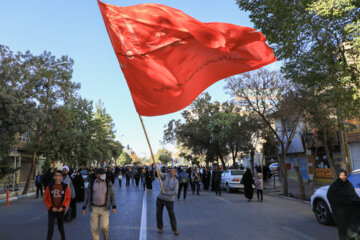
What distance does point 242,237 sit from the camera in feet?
22.1

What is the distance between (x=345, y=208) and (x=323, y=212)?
2700 mm

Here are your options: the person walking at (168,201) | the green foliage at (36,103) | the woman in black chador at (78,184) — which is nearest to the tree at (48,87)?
the green foliage at (36,103)

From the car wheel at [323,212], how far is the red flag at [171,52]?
4.73 meters

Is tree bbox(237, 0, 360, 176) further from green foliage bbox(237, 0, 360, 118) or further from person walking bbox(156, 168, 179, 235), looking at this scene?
person walking bbox(156, 168, 179, 235)

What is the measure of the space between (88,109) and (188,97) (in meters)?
30.0

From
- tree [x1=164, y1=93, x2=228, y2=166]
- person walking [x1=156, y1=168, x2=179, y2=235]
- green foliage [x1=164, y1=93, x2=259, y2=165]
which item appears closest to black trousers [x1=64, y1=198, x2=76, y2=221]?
person walking [x1=156, y1=168, x2=179, y2=235]

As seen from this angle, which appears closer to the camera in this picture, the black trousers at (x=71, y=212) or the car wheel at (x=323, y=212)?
the car wheel at (x=323, y=212)

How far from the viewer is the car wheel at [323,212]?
7.98 m

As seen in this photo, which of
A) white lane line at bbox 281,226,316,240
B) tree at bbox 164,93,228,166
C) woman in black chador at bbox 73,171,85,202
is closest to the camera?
white lane line at bbox 281,226,316,240

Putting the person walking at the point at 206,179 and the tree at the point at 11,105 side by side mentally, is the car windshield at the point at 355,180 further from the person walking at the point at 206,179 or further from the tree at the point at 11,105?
the person walking at the point at 206,179

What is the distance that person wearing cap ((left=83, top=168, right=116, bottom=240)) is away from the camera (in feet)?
18.4

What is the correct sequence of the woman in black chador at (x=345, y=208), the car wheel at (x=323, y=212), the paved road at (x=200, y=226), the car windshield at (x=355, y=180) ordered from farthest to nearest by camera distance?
the car wheel at (x=323, y=212)
the car windshield at (x=355, y=180)
the paved road at (x=200, y=226)
the woman in black chador at (x=345, y=208)

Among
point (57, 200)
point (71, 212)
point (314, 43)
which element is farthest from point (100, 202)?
point (314, 43)

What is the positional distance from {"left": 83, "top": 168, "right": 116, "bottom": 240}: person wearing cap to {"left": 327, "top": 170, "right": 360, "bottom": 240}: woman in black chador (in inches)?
179
